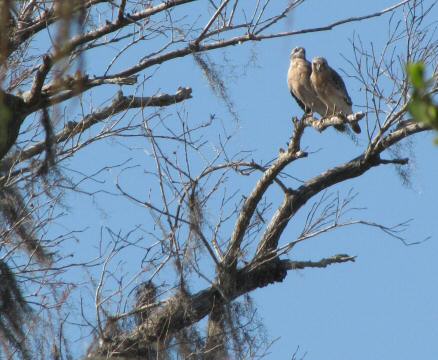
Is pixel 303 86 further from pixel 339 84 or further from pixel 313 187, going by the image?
pixel 313 187

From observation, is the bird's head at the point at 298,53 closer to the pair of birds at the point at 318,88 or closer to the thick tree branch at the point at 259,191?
the pair of birds at the point at 318,88

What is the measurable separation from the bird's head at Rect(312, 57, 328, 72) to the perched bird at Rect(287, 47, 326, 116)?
0.11m

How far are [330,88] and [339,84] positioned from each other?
151mm

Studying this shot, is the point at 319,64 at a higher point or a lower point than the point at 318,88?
higher

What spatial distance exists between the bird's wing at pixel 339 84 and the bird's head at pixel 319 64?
4.2 inches

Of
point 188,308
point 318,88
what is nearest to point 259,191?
point 188,308

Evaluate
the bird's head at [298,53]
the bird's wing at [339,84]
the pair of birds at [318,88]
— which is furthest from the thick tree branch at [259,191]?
the bird's head at [298,53]

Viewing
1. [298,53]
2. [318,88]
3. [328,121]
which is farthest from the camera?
[298,53]

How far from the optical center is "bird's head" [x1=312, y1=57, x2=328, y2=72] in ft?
31.9

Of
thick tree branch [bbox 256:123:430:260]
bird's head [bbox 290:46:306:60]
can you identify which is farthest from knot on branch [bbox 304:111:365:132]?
bird's head [bbox 290:46:306:60]

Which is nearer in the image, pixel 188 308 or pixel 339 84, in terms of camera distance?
pixel 188 308

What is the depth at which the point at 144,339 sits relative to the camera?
5.46 m

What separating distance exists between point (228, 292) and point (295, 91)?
14.2 ft

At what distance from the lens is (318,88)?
9.51m
